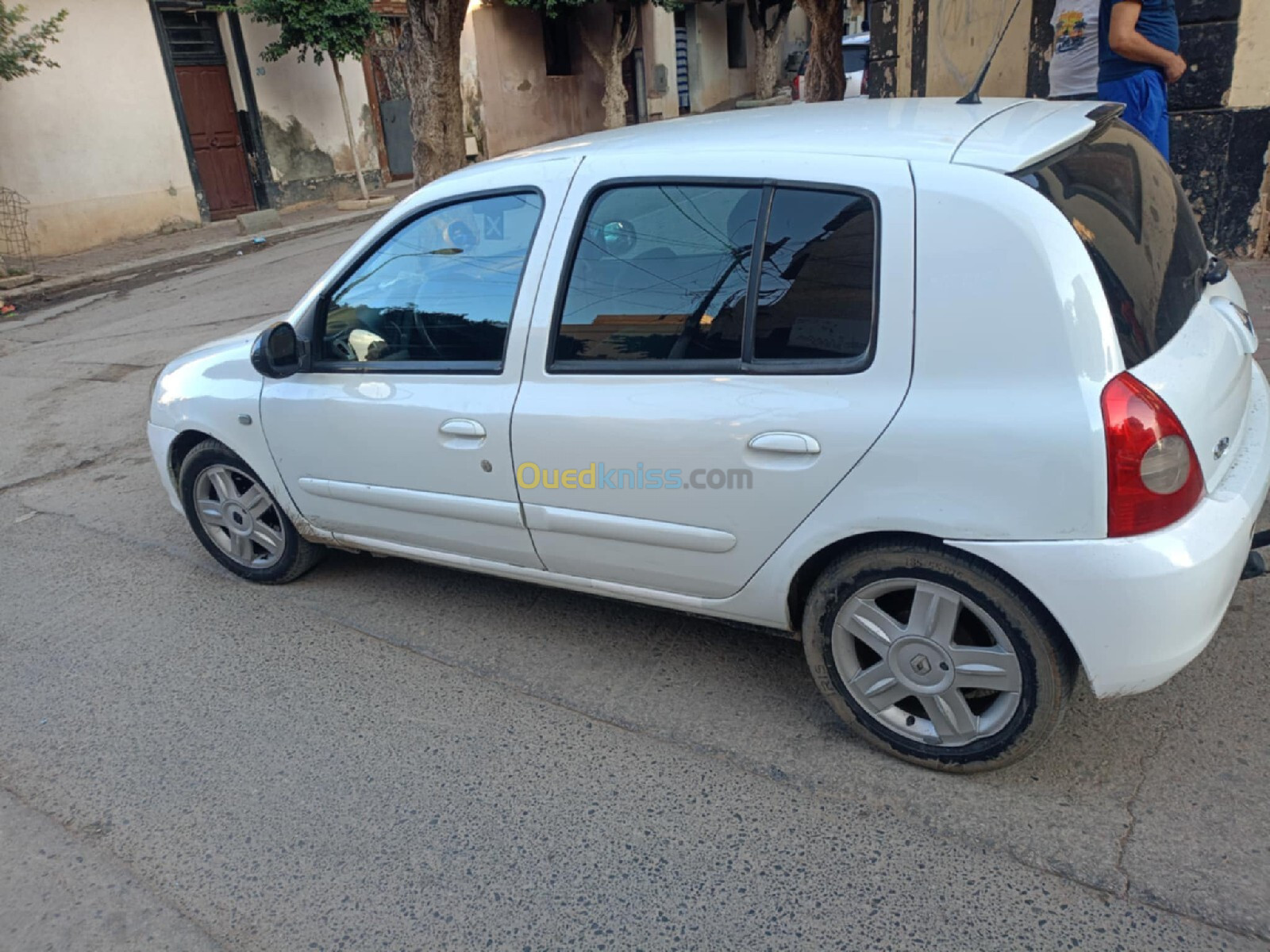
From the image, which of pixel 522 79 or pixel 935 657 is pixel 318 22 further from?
pixel 935 657

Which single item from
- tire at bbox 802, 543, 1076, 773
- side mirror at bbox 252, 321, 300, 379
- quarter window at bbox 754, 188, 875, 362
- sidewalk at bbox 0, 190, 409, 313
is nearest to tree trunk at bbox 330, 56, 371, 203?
sidewalk at bbox 0, 190, 409, 313

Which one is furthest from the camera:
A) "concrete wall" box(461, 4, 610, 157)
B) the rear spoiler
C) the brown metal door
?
"concrete wall" box(461, 4, 610, 157)

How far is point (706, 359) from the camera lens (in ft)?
9.25

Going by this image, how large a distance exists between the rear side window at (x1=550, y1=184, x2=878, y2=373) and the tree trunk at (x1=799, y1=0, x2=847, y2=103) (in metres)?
9.01

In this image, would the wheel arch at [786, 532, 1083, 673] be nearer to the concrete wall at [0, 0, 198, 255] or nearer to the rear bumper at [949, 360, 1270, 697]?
the rear bumper at [949, 360, 1270, 697]

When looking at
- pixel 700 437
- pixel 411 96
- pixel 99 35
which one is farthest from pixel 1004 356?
pixel 99 35

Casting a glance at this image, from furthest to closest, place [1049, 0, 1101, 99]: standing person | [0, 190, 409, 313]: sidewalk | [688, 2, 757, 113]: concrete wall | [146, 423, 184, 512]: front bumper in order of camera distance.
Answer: [688, 2, 757, 113]: concrete wall → [0, 190, 409, 313]: sidewalk → [1049, 0, 1101, 99]: standing person → [146, 423, 184, 512]: front bumper

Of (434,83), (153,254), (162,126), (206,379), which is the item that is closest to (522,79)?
(162,126)

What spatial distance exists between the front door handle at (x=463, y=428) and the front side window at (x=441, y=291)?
19 centimetres

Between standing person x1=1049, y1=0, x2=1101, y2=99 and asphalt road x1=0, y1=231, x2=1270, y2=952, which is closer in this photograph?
asphalt road x1=0, y1=231, x2=1270, y2=952

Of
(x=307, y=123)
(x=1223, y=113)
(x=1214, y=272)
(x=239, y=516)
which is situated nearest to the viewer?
(x=1214, y=272)

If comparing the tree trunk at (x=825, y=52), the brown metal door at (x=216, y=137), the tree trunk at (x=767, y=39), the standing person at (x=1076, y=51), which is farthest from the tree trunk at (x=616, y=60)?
the standing person at (x=1076, y=51)

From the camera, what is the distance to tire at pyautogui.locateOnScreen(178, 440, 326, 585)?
13.6 ft

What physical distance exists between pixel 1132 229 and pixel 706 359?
1.17 m
